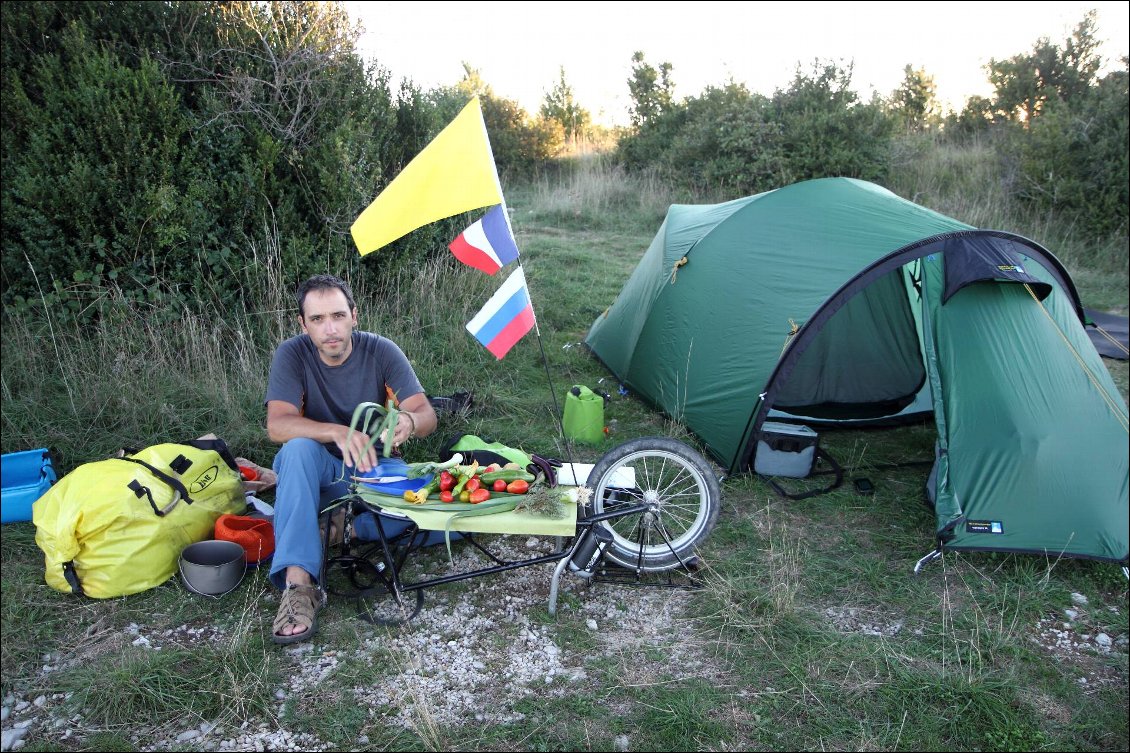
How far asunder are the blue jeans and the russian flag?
0.68 meters

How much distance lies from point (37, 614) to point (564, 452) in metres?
2.54

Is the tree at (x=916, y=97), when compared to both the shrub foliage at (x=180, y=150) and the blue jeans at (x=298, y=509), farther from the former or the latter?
the blue jeans at (x=298, y=509)

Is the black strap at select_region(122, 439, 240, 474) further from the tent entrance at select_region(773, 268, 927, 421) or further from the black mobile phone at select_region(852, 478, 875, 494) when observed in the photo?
the tent entrance at select_region(773, 268, 927, 421)

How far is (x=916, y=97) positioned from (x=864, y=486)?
545 inches

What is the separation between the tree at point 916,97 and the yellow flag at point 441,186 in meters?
14.5

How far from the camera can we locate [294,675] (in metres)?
2.56

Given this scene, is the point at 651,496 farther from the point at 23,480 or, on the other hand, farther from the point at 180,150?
the point at 180,150

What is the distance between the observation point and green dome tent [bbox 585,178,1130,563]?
326cm

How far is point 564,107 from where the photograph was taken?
692 inches

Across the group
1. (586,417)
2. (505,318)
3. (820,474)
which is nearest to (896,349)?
(820,474)

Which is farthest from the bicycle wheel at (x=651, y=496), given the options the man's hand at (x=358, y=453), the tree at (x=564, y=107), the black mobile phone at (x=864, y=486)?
the tree at (x=564, y=107)

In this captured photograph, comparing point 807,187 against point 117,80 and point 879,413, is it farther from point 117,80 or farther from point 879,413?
point 117,80

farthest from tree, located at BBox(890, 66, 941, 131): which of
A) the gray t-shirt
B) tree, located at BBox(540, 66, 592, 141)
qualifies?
the gray t-shirt

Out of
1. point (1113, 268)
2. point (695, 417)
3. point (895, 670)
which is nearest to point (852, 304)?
point (695, 417)
